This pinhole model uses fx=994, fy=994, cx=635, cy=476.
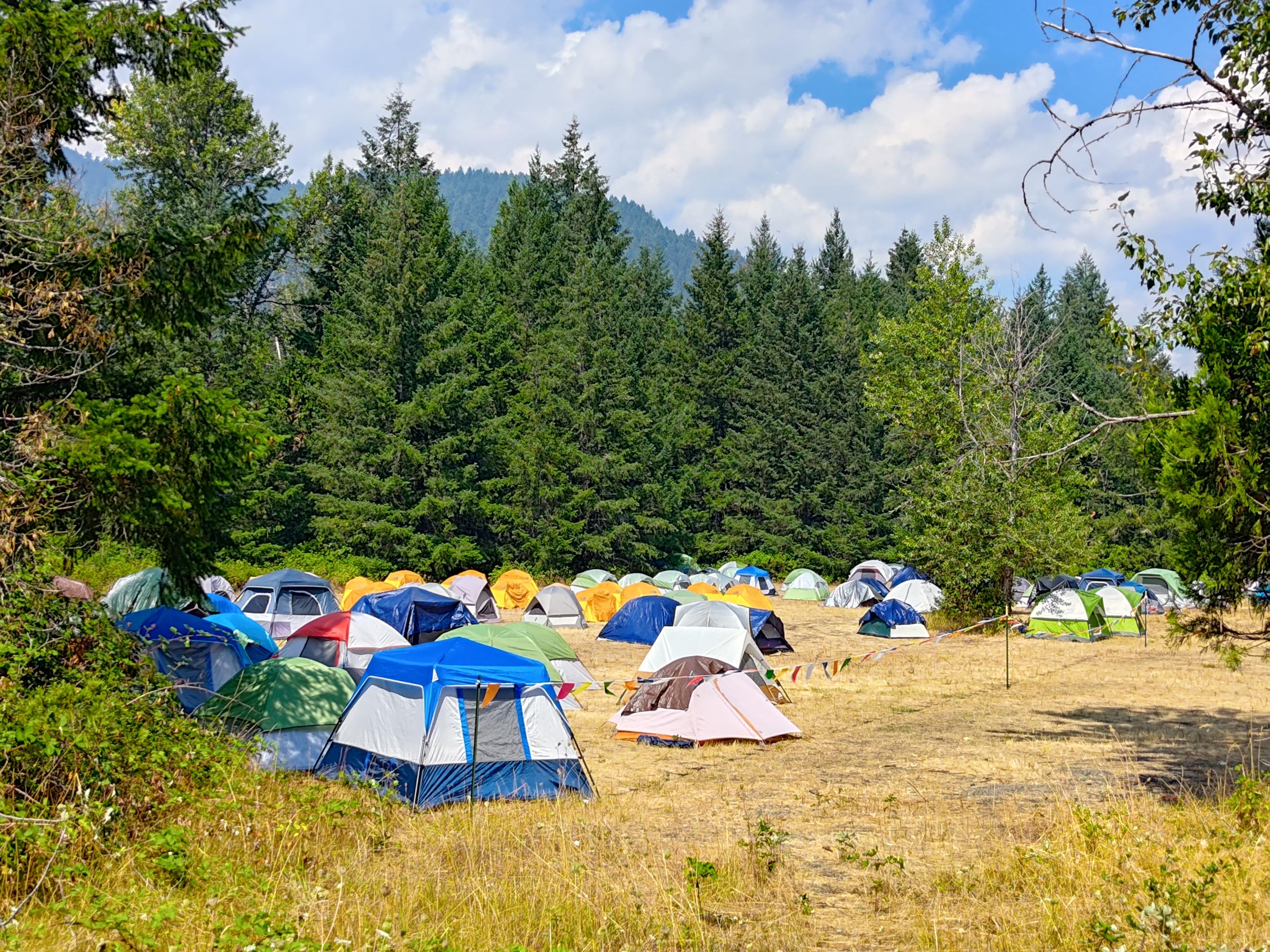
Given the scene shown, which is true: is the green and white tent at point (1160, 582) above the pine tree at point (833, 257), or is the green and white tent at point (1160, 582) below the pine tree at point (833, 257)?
below

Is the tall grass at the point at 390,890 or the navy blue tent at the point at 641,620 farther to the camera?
the navy blue tent at the point at 641,620

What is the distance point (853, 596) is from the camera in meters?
40.5

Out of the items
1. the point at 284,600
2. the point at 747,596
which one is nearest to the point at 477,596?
the point at 284,600

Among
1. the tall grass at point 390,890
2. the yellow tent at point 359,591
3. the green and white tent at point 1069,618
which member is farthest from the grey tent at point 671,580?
the tall grass at point 390,890

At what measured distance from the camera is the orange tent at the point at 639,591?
3019cm

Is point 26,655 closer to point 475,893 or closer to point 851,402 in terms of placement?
point 475,893

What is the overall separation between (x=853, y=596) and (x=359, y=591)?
19889 millimetres

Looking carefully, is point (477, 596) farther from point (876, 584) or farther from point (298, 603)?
point (876, 584)

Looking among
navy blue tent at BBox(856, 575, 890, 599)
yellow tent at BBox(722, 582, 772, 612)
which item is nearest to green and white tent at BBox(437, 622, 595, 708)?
yellow tent at BBox(722, 582, 772, 612)

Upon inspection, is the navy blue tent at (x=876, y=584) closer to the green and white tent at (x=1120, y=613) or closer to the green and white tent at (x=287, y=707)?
the green and white tent at (x=1120, y=613)

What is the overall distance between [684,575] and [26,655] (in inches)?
1346

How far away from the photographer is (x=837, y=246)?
73438mm

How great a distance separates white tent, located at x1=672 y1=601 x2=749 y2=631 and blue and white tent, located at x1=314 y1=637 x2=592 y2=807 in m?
9.97

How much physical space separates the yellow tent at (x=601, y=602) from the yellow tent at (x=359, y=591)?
6142 mm
